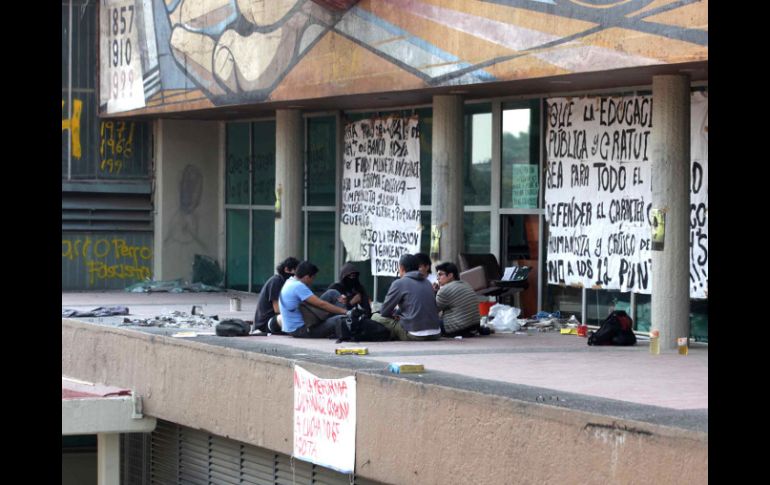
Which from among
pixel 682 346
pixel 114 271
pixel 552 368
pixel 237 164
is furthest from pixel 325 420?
pixel 114 271

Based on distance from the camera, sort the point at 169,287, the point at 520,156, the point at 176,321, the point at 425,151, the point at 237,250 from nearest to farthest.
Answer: the point at 176,321, the point at 520,156, the point at 425,151, the point at 169,287, the point at 237,250

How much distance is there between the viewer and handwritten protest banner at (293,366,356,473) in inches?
441

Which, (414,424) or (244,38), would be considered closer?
(414,424)

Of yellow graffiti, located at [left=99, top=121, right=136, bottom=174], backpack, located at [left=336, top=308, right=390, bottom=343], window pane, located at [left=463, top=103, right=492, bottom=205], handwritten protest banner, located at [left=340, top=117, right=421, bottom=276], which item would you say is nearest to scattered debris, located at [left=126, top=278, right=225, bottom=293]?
yellow graffiti, located at [left=99, top=121, right=136, bottom=174]

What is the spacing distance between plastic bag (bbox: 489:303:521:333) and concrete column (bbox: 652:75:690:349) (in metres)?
2.87

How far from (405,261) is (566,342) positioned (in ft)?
7.30

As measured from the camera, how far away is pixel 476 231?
746 inches

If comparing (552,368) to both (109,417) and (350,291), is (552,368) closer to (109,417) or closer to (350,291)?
(350,291)

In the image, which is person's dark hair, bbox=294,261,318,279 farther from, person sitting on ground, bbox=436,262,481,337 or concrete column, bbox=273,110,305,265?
concrete column, bbox=273,110,305,265

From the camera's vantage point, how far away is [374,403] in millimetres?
10891

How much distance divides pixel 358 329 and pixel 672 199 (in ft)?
12.6
